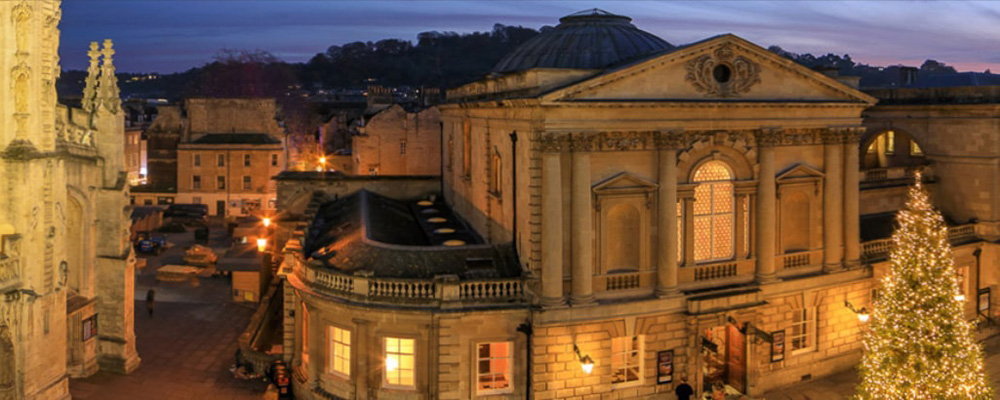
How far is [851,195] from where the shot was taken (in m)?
29.7

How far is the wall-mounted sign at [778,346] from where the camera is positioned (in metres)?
28.2

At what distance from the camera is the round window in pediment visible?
26672 millimetres

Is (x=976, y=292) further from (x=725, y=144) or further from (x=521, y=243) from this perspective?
(x=521, y=243)

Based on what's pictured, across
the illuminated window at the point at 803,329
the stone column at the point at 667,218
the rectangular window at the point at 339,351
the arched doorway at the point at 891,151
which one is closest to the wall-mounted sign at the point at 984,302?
the arched doorway at the point at 891,151

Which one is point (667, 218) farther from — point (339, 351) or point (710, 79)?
point (339, 351)

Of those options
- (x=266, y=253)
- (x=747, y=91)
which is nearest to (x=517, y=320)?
(x=747, y=91)

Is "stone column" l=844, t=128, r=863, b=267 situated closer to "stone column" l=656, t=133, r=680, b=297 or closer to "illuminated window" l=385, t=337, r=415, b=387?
"stone column" l=656, t=133, r=680, b=297

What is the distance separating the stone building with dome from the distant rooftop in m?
0.12

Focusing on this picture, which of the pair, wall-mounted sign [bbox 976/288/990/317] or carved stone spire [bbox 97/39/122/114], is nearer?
carved stone spire [bbox 97/39/122/114]

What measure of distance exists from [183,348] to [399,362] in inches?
505

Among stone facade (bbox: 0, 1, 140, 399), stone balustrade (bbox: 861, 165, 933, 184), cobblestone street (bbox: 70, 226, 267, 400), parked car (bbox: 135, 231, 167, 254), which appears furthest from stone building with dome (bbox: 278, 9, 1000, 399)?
parked car (bbox: 135, 231, 167, 254)

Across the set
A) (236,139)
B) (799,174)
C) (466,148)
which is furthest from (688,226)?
(236,139)

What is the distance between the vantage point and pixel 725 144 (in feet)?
89.2

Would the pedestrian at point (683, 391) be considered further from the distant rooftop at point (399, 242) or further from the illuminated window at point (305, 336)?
the illuminated window at point (305, 336)
